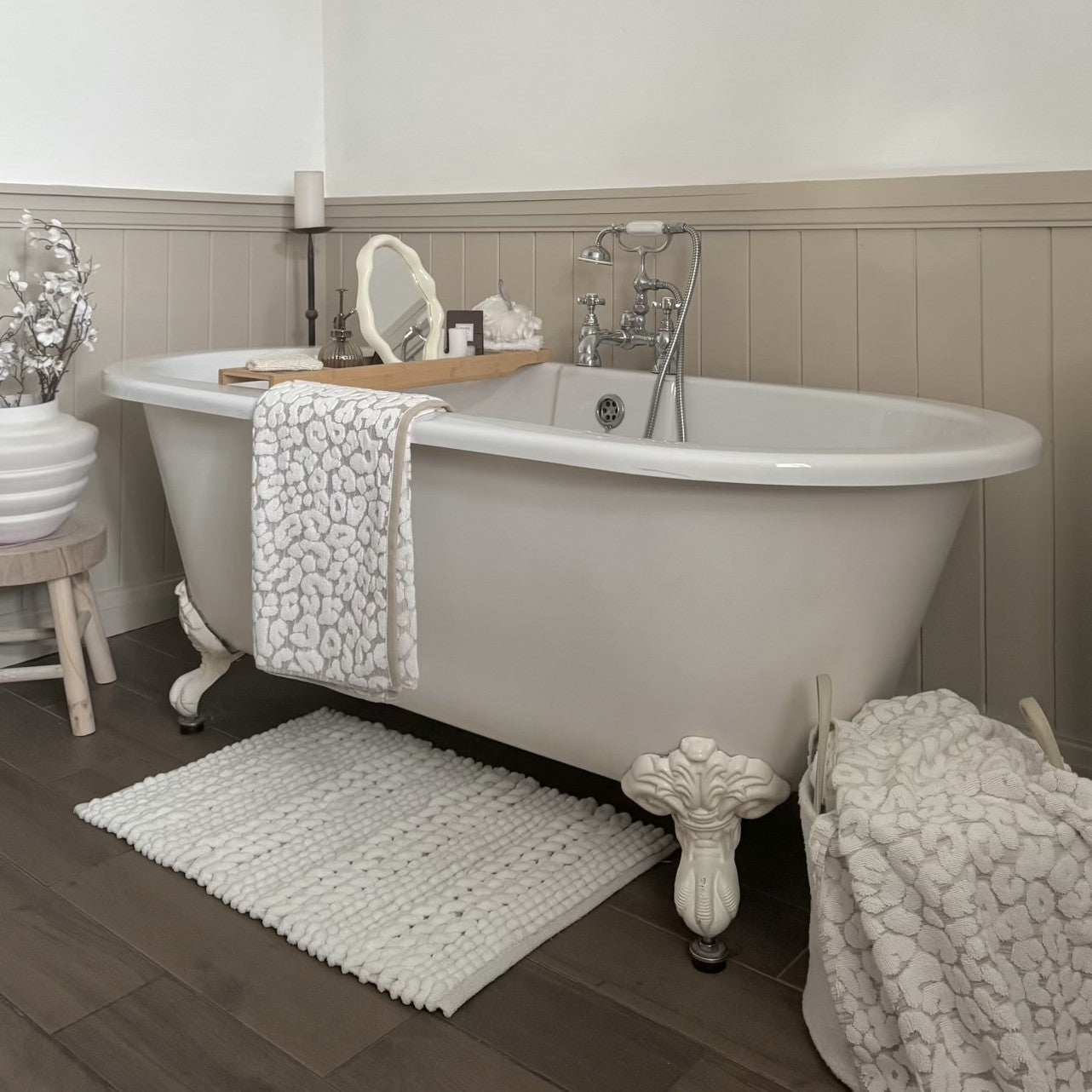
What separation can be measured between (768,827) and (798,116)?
1353 mm

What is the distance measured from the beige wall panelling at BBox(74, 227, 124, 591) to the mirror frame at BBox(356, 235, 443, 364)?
2.48 ft

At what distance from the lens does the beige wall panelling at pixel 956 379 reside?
6.72 feet

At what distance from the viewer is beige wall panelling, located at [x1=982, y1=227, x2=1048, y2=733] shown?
6.49 ft

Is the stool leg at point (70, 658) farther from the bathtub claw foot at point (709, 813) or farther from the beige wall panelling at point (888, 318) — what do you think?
the beige wall panelling at point (888, 318)

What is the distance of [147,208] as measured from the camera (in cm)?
280

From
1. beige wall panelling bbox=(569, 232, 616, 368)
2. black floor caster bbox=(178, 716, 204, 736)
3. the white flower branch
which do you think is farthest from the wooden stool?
beige wall panelling bbox=(569, 232, 616, 368)

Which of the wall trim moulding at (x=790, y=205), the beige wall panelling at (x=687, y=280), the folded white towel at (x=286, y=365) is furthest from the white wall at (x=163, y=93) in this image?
the beige wall panelling at (x=687, y=280)

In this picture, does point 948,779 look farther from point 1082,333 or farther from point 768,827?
point 1082,333

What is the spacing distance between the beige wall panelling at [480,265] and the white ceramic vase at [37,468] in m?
1.01

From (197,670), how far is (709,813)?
117 cm

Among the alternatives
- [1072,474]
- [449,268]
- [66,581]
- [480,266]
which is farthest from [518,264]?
[1072,474]

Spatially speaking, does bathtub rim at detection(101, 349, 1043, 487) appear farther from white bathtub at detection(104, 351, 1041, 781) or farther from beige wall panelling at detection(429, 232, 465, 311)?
beige wall panelling at detection(429, 232, 465, 311)

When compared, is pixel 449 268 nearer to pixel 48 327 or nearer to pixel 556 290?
pixel 556 290

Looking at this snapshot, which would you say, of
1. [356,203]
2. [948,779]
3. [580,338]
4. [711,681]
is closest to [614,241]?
[580,338]
